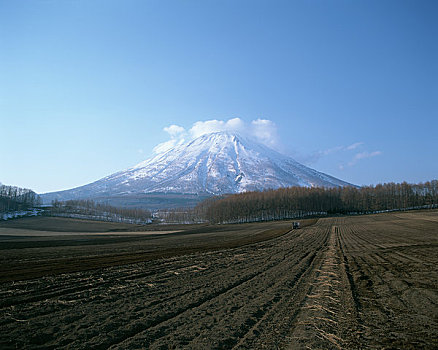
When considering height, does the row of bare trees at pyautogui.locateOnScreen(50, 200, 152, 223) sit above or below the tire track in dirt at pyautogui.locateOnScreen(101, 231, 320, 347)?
below

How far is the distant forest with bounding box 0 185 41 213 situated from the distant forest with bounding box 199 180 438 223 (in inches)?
3038

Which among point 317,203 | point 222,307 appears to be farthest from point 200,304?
point 317,203

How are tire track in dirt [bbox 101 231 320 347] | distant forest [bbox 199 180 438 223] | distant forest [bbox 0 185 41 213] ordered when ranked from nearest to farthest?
tire track in dirt [bbox 101 231 320 347], distant forest [bbox 0 185 41 213], distant forest [bbox 199 180 438 223]

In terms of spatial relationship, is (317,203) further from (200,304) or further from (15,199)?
(15,199)

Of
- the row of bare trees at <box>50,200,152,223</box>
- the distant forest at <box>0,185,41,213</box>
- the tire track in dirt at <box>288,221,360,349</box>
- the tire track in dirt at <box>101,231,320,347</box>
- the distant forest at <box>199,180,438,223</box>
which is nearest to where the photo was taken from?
the tire track in dirt at <box>288,221,360,349</box>

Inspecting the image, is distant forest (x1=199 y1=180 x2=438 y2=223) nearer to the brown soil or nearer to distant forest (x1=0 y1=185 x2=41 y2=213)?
distant forest (x1=0 y1=185 x2=41 y2=213)

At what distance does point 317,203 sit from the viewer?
12000 centimetres

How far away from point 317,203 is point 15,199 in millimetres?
134804

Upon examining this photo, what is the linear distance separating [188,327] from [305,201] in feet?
388

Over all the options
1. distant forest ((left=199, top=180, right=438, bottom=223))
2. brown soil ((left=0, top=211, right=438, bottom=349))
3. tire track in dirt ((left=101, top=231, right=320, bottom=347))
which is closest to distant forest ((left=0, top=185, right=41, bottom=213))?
distant forest ((left=199, top=180, right=438, bottom=223))

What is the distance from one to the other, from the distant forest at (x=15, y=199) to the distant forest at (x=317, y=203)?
77172mm

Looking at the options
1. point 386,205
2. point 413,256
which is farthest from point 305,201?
point 413,256

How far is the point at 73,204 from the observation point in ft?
495

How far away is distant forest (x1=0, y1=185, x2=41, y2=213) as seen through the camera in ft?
342
